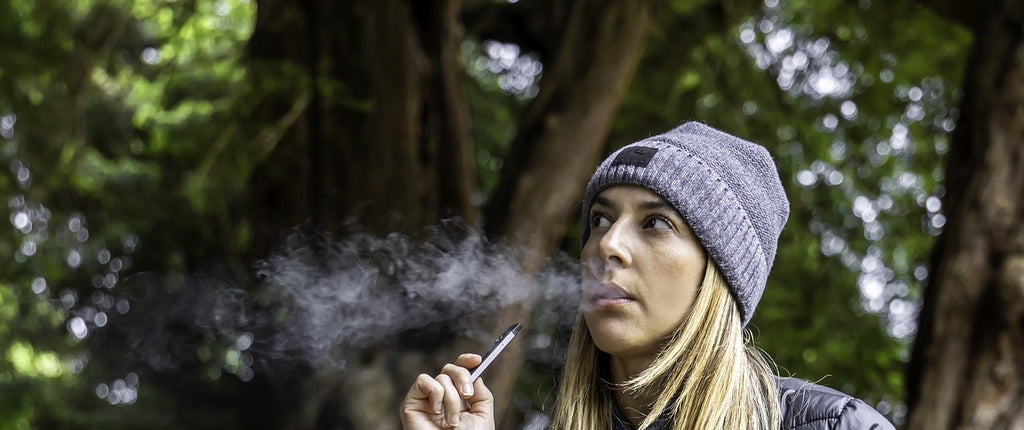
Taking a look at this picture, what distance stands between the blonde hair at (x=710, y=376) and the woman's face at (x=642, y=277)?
31 millimetres

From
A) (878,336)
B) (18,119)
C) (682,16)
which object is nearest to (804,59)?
(682,16)

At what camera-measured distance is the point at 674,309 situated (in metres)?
2.38

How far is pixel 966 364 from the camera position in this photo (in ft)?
15.3

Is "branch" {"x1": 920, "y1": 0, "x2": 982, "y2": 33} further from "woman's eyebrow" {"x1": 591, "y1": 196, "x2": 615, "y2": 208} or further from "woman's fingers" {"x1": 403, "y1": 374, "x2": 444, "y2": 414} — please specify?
"woman's fingers" {"x1": 403, "y1": 374, "x2": 444, "y2": 414}

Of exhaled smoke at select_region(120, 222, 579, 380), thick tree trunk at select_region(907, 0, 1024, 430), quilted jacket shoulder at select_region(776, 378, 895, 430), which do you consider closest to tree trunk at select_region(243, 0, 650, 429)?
exhaled smoke at select_region(120, 222, 579, 380)

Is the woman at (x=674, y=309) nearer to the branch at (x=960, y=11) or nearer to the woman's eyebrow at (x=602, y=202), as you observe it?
the woman's eyebrow at (x=602, y=202)

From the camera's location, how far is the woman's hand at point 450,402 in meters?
2.25

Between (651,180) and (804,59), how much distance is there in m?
6.90

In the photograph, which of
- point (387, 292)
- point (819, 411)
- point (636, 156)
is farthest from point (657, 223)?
point (387, 292)

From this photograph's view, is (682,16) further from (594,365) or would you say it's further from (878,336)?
(594,365)

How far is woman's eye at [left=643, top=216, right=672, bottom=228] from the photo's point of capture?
242cm

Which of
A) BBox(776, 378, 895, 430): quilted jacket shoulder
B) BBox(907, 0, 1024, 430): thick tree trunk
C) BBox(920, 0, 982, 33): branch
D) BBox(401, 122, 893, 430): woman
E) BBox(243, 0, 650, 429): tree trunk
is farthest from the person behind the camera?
BBox(243, 0, 650, 429): tree trunk

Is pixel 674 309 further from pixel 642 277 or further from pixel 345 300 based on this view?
pixel 345 300

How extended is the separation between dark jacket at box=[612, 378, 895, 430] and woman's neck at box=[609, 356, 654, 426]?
0.24 ft
